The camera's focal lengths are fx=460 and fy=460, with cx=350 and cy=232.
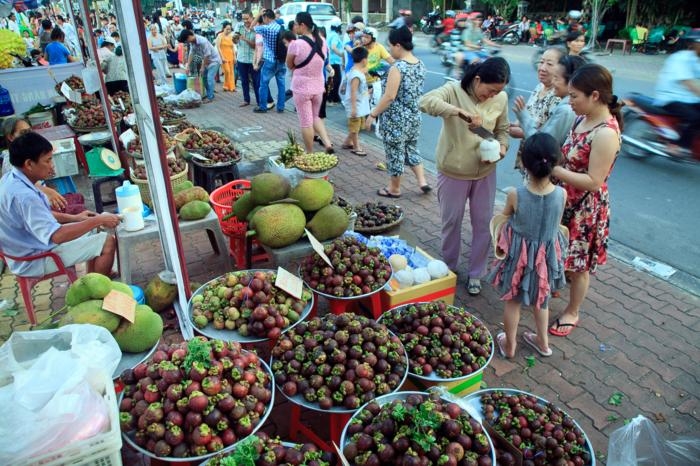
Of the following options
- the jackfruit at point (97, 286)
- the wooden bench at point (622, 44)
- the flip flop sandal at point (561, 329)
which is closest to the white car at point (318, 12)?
the wooden bench at point (622, 44)

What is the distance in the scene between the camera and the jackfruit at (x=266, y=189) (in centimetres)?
388

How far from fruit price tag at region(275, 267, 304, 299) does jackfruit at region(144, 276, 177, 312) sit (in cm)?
115

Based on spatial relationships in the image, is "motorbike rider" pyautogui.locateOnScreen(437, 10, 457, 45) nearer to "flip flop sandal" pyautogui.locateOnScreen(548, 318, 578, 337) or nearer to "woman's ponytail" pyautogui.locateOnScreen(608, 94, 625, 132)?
"woman's ponytail" pyautogui.locateOnScreen(608, 94, 625, 132)

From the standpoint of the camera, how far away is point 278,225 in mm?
3555

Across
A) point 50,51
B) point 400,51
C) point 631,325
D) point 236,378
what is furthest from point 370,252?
point 50,51

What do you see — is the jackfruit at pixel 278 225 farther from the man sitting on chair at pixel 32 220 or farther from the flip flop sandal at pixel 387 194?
the flip flop sandal at pixel 387 194

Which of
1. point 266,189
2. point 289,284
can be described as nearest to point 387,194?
point 266,189

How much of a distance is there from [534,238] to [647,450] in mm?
1309

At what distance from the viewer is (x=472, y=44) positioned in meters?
16.1

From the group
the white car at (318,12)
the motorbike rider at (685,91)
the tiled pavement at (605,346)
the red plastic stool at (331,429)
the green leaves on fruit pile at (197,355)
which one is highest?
the white car at (318,12)

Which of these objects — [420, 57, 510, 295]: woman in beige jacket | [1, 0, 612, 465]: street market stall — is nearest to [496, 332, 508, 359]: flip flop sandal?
[1, 0, 612, 465]: street market stall

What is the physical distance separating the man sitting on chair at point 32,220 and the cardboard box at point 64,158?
2.37m

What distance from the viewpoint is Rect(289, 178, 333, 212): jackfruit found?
3855 mm

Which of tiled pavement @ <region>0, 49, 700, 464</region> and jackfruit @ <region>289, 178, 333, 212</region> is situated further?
jackfruit @ <region>289, 178, 333, 212</region>
